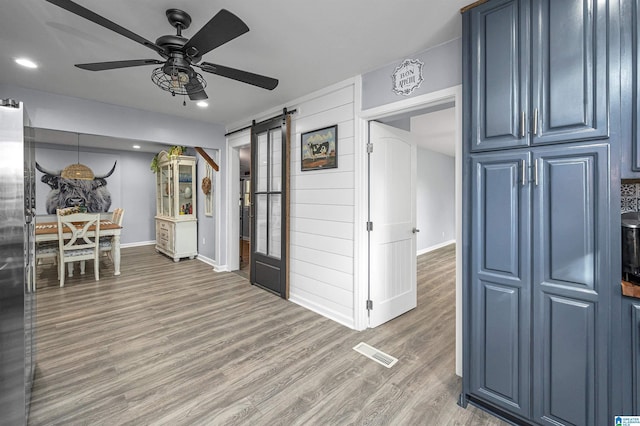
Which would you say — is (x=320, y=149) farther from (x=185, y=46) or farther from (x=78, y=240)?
(x=78, y=240)

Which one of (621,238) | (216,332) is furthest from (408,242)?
(216,332)

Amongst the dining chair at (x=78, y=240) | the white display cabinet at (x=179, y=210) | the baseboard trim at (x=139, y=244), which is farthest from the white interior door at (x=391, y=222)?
the baseboard trim at (x=139, y=244)

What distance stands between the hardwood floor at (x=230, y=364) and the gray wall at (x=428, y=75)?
224 centimetres

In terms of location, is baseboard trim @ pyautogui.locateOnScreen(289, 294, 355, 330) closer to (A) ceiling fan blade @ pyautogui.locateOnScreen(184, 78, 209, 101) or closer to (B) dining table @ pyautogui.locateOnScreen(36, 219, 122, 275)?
(A) ceiling fan blade @ pyautogui.locateOnScreen(184, 78, 209, 101)

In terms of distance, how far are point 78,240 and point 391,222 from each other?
4903mm

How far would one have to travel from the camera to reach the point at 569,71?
1.42 m

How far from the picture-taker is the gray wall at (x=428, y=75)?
2146mm

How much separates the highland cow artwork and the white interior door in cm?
681

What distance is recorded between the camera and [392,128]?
303 cm

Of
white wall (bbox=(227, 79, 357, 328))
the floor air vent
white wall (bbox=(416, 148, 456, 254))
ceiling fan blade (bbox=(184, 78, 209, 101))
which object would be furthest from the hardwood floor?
white wall (bbox=(416, 148, 456, 254))

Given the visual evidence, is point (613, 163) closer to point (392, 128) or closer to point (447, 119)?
point (392, 128)

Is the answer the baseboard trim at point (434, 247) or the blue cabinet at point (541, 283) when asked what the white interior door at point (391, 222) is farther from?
the baseboard trim at point (434, 247)

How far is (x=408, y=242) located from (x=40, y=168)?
759cm

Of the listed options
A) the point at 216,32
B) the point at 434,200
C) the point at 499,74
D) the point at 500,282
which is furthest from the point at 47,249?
the point at 434,200
